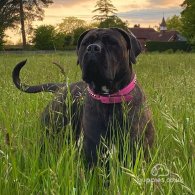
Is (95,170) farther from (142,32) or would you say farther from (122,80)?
(142,32)

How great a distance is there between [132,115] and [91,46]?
2.31 feet

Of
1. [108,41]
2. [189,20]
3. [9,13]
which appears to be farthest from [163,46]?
[108,41]

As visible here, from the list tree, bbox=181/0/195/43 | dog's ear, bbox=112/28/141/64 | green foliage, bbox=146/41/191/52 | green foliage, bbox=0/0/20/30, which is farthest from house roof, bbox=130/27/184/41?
dog's ear, bbox=112/28/141/64

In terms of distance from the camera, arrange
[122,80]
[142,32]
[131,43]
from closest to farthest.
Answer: [122,80] → [131,43] → [142,32]

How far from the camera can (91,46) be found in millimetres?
3820

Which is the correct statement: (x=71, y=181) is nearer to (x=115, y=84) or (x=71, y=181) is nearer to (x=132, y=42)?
(x=115, y=84)

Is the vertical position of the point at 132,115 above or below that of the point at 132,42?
below

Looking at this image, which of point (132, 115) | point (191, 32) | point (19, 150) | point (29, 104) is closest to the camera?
point (19, 150)

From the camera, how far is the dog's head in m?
3.83

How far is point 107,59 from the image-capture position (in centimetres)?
384

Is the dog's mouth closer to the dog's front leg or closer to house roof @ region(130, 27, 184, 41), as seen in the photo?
the dog's front leg

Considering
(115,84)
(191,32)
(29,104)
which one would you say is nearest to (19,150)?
(115,84)

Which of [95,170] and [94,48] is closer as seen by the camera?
[95,170]

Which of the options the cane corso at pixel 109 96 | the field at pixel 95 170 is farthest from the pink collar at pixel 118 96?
the field at pixel 95 170
